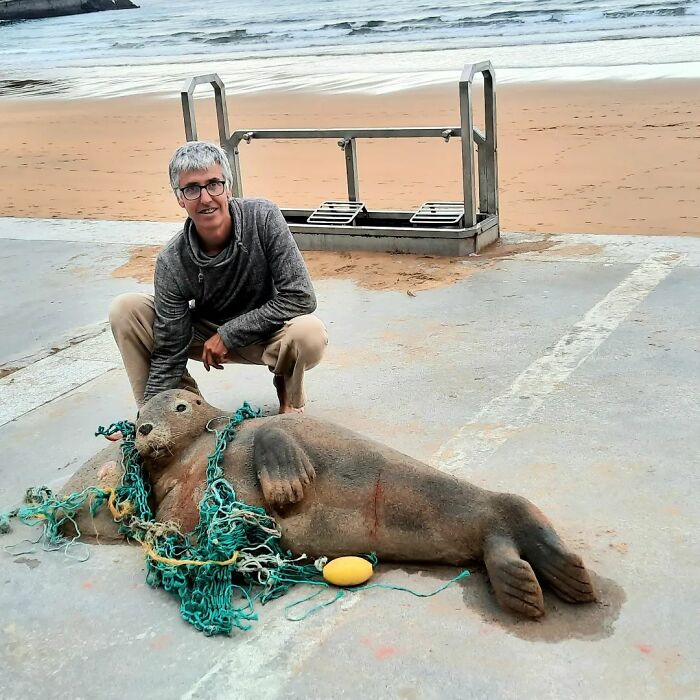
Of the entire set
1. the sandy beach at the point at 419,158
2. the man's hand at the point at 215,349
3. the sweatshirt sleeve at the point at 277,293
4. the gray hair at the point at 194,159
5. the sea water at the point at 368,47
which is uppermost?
the gray hair at the point at 194,159

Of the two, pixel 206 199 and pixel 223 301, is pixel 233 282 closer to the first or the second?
pixel 223 301

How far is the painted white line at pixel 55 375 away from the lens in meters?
4.68

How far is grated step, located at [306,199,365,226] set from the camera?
7.48 meters

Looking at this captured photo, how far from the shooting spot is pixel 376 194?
10.2m

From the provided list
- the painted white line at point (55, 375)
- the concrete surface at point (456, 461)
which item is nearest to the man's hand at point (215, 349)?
the concrete surface at point (456, 461)

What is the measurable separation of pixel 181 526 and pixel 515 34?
28.0 m

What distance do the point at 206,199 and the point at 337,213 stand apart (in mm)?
4019

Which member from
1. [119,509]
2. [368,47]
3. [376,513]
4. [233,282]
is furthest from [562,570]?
[368,47]

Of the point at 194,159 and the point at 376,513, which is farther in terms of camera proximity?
the point at 194,159

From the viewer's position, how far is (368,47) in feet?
97.4

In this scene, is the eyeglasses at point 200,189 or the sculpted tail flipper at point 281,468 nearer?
the sculpted tail flipper at point 281,468

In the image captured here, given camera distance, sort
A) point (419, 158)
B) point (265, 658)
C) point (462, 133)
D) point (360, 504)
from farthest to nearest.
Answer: point (419, 158) < point (462, 133) < point (360, 504) < point (265, 658)

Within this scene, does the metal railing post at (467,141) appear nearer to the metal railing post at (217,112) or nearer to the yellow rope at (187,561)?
the metal railing post at (217,112)

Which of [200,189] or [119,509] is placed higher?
[200,189]
